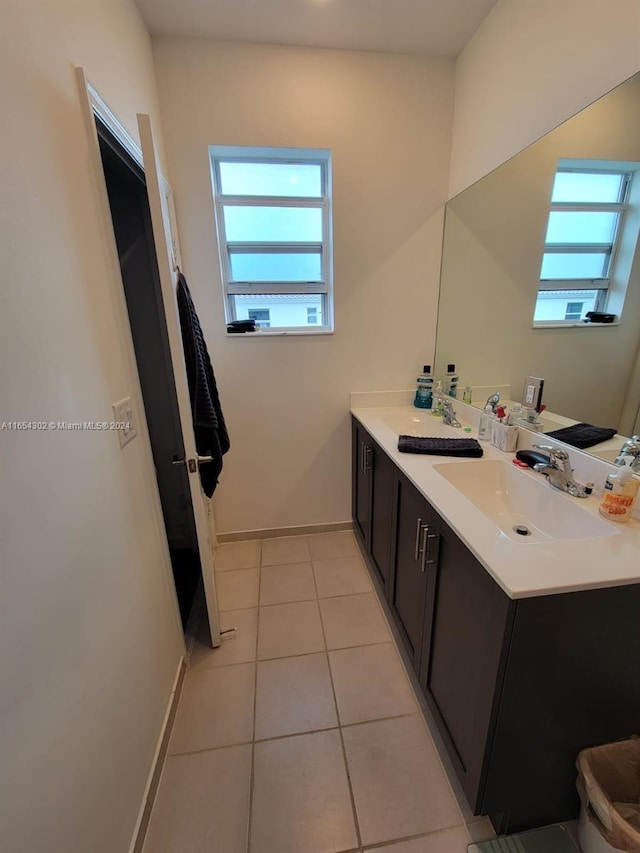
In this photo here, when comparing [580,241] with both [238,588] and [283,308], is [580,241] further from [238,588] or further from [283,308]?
[238,588]

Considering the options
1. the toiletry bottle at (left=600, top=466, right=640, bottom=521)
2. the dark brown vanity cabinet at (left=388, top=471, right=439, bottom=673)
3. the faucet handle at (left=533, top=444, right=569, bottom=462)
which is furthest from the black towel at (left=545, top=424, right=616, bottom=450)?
the dark brown vanity cabinet at (left=388, top=471, right=439, bottom=673)

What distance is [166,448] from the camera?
2141mm

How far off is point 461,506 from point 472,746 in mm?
661

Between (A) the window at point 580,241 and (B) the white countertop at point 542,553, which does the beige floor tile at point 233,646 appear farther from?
(A) the window at point 580,241

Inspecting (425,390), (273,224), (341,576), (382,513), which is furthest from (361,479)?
(273,224)

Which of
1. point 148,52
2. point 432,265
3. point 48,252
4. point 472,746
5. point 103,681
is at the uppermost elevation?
point 148,52

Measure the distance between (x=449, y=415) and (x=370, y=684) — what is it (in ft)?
4.53

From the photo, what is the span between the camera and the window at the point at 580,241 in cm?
114

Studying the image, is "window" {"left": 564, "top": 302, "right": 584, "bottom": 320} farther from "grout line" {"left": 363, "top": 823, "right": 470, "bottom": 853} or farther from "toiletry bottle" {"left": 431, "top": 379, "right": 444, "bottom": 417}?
"grout line" {"left": 363, "top": 823, "right": 470, "bottom": 853}

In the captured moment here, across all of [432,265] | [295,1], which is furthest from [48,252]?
[432,265]

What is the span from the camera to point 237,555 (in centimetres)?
229

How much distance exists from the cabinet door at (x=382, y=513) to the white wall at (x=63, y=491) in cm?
106

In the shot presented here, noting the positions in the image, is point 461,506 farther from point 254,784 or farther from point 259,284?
point 259,284

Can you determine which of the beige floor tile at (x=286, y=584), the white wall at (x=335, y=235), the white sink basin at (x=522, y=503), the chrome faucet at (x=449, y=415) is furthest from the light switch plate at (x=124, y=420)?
the chrome faucet at (x=449, y=415)
